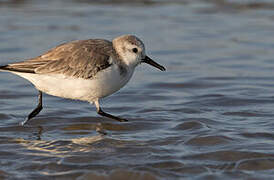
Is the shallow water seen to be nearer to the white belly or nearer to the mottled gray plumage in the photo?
the white belly

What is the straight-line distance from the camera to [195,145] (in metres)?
7.60

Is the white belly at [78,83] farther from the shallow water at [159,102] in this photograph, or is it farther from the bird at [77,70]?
the shallow water at [159,102]

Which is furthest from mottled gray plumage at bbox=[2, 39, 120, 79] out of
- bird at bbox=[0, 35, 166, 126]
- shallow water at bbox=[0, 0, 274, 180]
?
shallow water at bbox=[0, 0, 274, 180]

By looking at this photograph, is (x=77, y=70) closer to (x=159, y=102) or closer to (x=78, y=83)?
(x=78, y=83)

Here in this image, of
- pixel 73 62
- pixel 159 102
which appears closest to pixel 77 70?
pixel 73 62

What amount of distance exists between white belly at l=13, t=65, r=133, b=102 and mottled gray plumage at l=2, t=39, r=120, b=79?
0.07 m

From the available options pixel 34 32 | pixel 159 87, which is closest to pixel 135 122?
pixel 159 87

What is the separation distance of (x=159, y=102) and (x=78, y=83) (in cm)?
219

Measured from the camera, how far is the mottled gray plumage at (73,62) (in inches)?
316

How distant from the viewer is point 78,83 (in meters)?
8.08

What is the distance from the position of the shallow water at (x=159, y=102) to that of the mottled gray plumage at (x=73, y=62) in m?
0.88

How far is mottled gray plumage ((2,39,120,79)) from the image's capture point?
26.3ft

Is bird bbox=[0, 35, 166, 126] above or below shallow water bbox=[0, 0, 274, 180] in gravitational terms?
above

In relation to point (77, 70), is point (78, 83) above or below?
below
